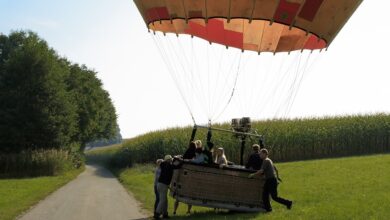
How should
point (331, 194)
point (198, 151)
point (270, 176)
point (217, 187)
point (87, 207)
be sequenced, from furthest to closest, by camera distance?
point (87, 207) → point (331, 194) → point (198, 151) → point (270, 176) → point (217, 187)

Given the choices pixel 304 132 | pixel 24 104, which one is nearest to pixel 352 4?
pixel 304 132

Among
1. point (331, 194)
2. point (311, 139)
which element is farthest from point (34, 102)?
point (331, 194)

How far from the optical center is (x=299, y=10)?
13.6 metres

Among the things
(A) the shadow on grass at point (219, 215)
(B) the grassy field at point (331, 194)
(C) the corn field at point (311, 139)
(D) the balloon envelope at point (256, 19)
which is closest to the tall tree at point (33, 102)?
(C) the corn field at point (311, 139)

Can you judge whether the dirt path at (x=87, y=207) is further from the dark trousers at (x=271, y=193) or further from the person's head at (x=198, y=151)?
the dark trousers at (x=271, y=193)

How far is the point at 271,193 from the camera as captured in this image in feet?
48.9

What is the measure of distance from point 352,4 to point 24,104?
35.5m

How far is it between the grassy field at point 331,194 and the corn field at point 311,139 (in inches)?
545

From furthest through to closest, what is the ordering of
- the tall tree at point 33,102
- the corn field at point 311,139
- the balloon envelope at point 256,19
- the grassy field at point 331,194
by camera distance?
the tall tree at point 33,102, the corn field at point 311,139, the balloon envelope at point 256,19, the grassy field at point 331,194

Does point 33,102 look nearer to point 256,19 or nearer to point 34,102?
point 34,102

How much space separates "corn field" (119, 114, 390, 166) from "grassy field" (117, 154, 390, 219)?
13838mm

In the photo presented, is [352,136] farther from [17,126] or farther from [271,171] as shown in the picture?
[271,171]

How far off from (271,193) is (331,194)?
3.44 meters

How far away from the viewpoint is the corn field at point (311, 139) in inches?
1658
